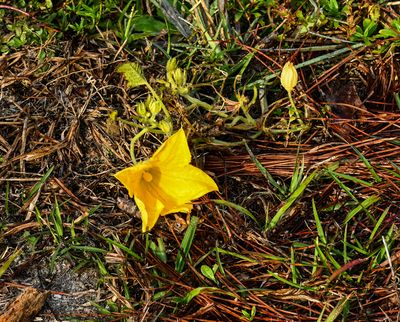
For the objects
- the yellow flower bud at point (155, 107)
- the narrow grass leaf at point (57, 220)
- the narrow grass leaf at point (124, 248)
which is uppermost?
the yellow flower bud at point (155, 107)

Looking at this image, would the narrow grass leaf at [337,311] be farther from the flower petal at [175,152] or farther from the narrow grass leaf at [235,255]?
the flower petal at [175,152]

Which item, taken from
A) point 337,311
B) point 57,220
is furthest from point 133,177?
point 337,311

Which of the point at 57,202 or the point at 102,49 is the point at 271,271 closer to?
the point at 57,202

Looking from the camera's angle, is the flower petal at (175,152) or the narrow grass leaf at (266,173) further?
Answer: the narrow grass leaf at (266,173)

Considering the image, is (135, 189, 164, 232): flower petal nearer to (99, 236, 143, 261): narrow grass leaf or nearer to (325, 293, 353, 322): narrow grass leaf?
(99, 236, 143, 261): narrow grass leaf

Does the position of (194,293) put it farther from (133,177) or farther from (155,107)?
(155,107)

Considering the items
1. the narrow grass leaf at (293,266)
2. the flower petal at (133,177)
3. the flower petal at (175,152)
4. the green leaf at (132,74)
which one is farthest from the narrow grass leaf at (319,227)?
the green leaf at (132,74)
